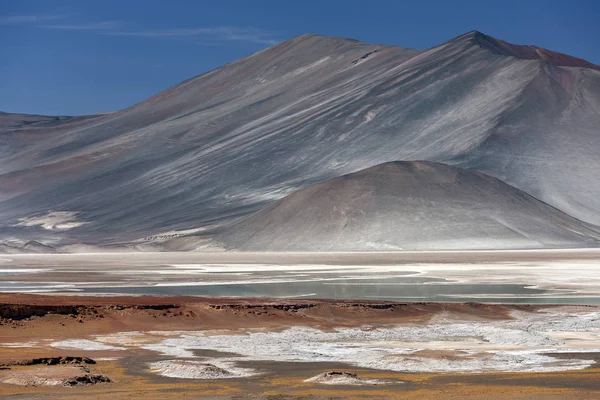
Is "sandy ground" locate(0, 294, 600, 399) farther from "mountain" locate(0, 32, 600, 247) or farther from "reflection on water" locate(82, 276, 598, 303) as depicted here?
"mountain" locate(0, 32, 600, 247)

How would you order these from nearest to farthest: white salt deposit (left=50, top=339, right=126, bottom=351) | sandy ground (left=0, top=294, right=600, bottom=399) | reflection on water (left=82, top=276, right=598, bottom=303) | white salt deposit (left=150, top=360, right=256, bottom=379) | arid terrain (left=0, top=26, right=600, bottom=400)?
1. sandy ground (left=0, top=294, right=600, bottom=399)
2. white salt deposit (left=150, top=360, right=256, bottom=379)
3. arid terrain (left=0, top=26, right=600, bottom=400)
4. white salt deposit (left=50, top=339, right=126, bottom=351)
5. reflection on water (left=82, top=276, right=598, bottom=303)

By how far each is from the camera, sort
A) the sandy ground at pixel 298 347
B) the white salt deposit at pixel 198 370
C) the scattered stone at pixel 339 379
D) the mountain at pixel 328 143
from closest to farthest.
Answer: the sandy ground at pixel 298 347 < the scattered stone at pixel 339 379 < the white salt deposit at pixel 198 370 < the mountain at pixel 328 143

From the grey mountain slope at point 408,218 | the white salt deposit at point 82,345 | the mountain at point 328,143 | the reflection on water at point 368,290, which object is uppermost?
the mountain at point 328,143

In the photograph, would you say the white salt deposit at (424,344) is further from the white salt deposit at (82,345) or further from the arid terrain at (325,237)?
the white salt deposit at (82,345)

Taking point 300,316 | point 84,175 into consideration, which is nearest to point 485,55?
point 84,175

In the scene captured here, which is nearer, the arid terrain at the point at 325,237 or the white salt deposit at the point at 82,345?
the arid terrain at the point at 325,237

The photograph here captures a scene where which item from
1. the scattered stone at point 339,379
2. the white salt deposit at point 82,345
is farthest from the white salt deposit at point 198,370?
the white salt deposit at point 82,345

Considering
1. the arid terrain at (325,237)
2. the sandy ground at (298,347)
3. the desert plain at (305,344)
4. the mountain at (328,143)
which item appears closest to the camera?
the sandy ground at (298,347)

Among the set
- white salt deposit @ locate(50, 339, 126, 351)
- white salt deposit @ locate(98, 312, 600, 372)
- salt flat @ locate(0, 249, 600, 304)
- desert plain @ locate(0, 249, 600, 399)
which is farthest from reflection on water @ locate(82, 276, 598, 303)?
white salt deposit @ locate(50, 339, 126, 351)
